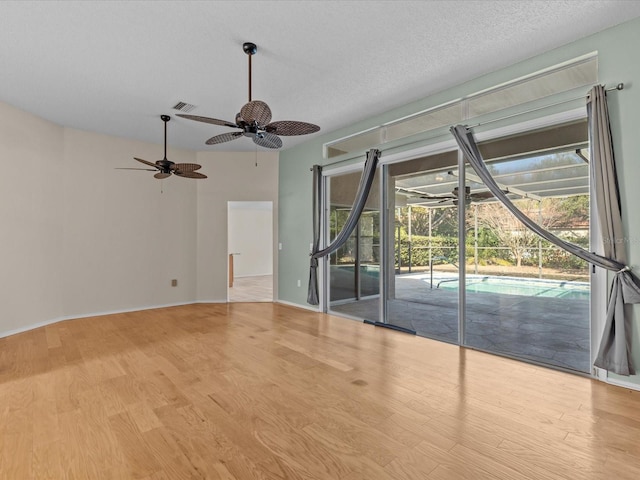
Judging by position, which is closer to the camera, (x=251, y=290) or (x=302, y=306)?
(x=302, y=306)

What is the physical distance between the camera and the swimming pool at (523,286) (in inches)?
145

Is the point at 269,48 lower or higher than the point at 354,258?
higher

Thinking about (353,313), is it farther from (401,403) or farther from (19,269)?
(19,269)

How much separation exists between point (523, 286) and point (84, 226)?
6.79 m

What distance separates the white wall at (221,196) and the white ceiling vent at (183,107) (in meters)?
2.19

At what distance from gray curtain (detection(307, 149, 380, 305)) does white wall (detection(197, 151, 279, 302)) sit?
1.29 metres

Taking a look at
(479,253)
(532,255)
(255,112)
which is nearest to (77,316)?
(255,112)

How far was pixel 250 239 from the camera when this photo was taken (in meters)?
11.6

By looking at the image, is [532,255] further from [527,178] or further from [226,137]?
[226,137]

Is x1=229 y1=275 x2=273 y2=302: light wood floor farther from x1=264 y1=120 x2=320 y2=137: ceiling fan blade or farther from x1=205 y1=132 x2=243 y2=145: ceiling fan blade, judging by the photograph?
x1=264 y1=120 x2=320 y2=137: ceiling fan blade

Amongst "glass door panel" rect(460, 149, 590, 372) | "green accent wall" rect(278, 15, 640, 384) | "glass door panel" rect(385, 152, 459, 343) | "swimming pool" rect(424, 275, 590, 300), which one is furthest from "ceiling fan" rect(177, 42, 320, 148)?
"swimming pool" rect(424, 275, 590, 300)

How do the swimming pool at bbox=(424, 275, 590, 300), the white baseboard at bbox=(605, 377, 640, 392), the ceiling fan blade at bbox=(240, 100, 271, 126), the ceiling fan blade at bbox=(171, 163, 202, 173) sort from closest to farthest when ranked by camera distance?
the white baseboard at bbox=(605, 377, 640, 392) < the ceiling fan blade at bbox=(240, 100, 271, 126) < the swimming pool at bbox=(424, 275, 590, 300) < the ceiling fan blade at bbox=(171, 163, 202, 173)

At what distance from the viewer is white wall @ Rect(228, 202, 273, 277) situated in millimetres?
11305

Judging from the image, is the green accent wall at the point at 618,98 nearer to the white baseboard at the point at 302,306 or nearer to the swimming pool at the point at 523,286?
Answer: the swimming pool at the point at 523,286
